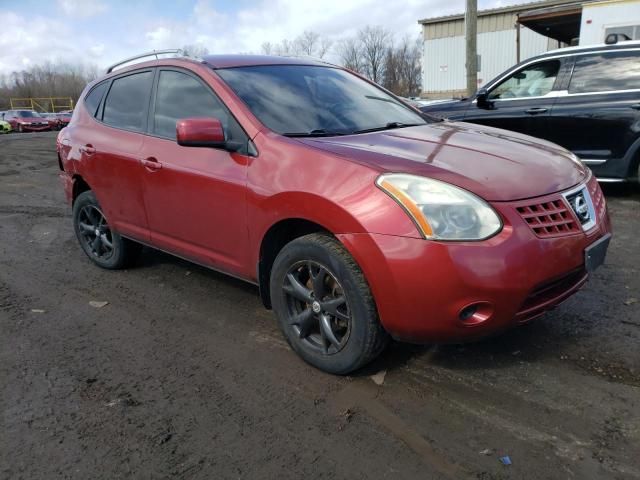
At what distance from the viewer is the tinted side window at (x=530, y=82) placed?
22.5 feet

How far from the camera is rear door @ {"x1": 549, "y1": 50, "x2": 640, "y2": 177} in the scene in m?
6.26

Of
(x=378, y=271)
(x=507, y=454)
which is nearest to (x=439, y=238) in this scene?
(x=378, y=271)

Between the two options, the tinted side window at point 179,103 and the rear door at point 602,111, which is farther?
the rear door at point 602,111

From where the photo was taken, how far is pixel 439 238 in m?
2.32

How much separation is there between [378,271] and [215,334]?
4.59 feet

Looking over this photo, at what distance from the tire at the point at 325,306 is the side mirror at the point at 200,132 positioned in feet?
2.48

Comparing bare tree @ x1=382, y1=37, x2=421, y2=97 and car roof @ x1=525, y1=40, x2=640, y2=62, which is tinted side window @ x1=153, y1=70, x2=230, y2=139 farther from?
bare tree @ x1=382, y1=37, x2=421, y2=97

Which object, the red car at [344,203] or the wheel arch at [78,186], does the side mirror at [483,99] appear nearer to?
the red car at [344,203]

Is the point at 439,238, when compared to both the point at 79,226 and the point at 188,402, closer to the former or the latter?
the point at 188,402

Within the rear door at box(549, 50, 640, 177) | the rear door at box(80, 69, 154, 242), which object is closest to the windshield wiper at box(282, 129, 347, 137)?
the rear door at box(80, 69, 154, 242)

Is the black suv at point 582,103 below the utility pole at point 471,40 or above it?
below

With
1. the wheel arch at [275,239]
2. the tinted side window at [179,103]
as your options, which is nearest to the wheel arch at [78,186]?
the tinted side window at [179,103]

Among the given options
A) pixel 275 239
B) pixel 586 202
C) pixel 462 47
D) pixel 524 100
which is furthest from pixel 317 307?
pixel 462 47

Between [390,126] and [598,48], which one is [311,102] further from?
[598,48]
